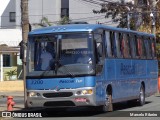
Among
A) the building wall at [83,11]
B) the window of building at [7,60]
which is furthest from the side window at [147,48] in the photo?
the building wall at [83,11]

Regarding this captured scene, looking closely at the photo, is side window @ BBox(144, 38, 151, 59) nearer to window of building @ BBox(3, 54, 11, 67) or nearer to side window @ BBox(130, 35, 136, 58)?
side window @ BBox(130, 35, 136, 58)

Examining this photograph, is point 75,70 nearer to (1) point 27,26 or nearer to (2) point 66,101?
(2) point 66,101

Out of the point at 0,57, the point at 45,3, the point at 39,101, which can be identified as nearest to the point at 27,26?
the point at 39,101

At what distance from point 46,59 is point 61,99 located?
1485mm

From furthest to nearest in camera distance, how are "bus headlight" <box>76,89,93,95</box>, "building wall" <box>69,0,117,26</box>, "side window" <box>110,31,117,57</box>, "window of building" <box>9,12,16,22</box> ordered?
"window of building" <box>9,12,16,22</box>
"building wall" <box>69,0,117,26</box>
"side window" <box>110,31,117,57</box>
"bus headlight" <box>76,89,93,95</box>

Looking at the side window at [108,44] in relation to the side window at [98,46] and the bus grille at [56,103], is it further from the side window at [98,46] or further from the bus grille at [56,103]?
the bus grille at [56,103]

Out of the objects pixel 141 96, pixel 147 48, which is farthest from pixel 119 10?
pixel 141 96

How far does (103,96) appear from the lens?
19.0 metres

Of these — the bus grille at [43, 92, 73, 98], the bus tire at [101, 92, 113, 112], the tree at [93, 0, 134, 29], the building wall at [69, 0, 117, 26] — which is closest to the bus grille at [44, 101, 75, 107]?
the bus grille at [43, 92, 73, 98]

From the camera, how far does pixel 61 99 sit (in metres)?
18.1

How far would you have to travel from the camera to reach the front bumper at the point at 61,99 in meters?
18.0

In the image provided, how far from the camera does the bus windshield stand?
59.5 feet

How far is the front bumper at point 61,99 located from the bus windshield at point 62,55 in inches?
A: 24.1

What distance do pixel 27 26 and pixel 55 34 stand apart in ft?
15.1
